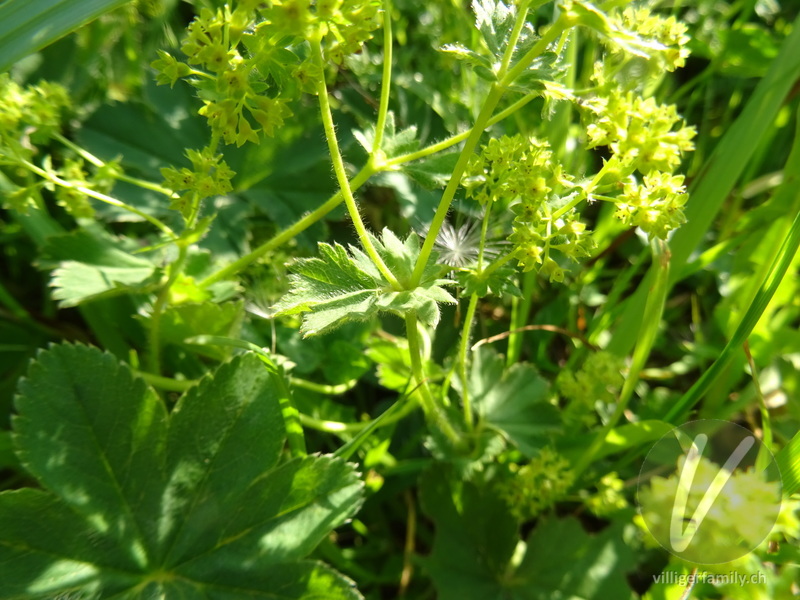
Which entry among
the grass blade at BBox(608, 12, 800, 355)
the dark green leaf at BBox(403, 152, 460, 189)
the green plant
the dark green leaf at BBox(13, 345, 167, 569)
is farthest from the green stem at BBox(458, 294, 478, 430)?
the dark green leaf at BBox(13, 345, 167, 569)

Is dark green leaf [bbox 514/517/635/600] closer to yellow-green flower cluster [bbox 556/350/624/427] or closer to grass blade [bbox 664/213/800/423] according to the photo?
yellow-green flower cluster [bbox 556/350/624/427]

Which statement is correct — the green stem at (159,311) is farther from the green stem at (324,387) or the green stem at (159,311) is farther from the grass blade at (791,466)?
the grass blade at (791,466)

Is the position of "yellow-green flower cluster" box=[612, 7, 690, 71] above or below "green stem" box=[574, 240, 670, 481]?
above

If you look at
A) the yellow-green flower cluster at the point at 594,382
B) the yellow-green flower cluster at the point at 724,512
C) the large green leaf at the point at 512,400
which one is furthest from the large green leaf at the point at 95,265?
the yellow-green flower cluster at the point at 724,512

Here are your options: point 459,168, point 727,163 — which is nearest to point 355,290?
point 459,168

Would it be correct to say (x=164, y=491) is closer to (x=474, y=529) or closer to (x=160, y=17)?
(x=474, y=529)

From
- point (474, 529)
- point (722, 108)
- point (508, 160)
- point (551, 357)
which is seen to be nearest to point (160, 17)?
point (508, 160)

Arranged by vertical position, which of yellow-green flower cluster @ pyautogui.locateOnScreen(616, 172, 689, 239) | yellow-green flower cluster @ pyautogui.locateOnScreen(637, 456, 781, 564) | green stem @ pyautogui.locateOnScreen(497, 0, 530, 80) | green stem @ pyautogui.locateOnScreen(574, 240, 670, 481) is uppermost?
green stem @ pyautogui.locateOnScreen(497, 0, 530, 80)
